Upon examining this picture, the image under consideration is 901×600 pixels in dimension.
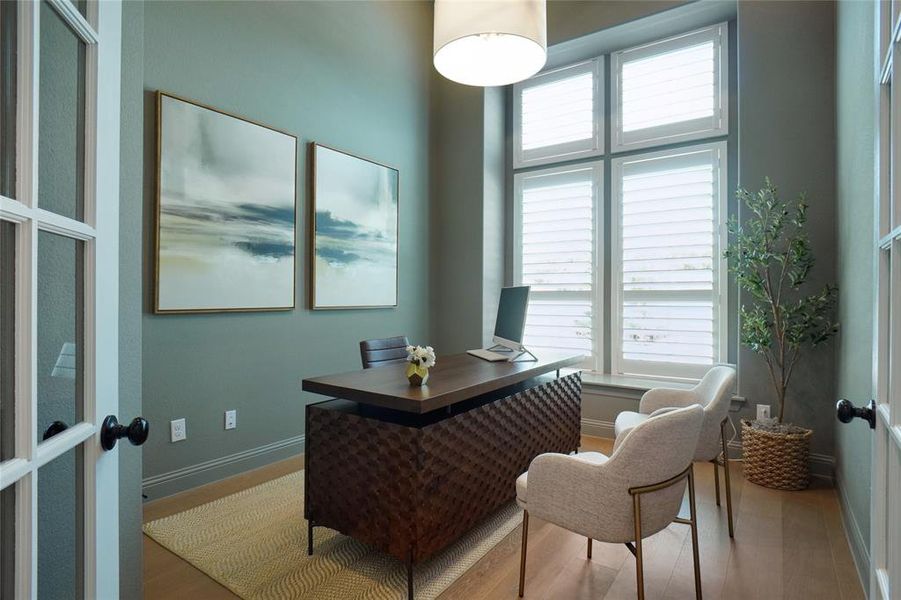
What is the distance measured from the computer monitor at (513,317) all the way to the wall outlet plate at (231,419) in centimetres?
171

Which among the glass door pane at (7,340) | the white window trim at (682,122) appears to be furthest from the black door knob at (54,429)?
the white window trim at (682,122)

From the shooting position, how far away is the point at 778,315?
3045 millimetres

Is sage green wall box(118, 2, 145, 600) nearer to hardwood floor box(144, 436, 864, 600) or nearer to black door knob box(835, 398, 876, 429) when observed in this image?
hardwood floor box(144, 436, 864, 600)

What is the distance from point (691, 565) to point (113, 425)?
7.30ft

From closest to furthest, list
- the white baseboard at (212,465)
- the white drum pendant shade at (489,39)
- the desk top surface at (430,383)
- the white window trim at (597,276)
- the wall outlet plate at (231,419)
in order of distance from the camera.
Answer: the desk top surface at (430,383) → the white drum pendant shade at (489,39) → the white baseboard at (212,465) → the wall outlet plate at (231,419) → the white window trim at (597,276)

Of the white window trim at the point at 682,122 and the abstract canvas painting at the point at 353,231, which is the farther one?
the white window trim at the point at 682,122

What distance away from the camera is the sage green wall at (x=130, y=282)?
130cm

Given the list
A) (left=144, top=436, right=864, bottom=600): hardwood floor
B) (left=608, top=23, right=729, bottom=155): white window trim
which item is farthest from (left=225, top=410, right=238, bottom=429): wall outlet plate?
(left=608, top=23, right=729, bottom=155): white window trim

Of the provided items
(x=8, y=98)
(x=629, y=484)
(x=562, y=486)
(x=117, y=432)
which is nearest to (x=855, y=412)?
(x=629, y=484)

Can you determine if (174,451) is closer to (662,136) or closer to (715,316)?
(715,316)

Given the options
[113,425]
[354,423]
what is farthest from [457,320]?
[113,425]

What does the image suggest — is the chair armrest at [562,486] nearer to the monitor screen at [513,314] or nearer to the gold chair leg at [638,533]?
the gold chair leg at [638,533]

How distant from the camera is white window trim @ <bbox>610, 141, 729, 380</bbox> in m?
3.75

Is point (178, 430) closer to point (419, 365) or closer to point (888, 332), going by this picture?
point (419, 365)
